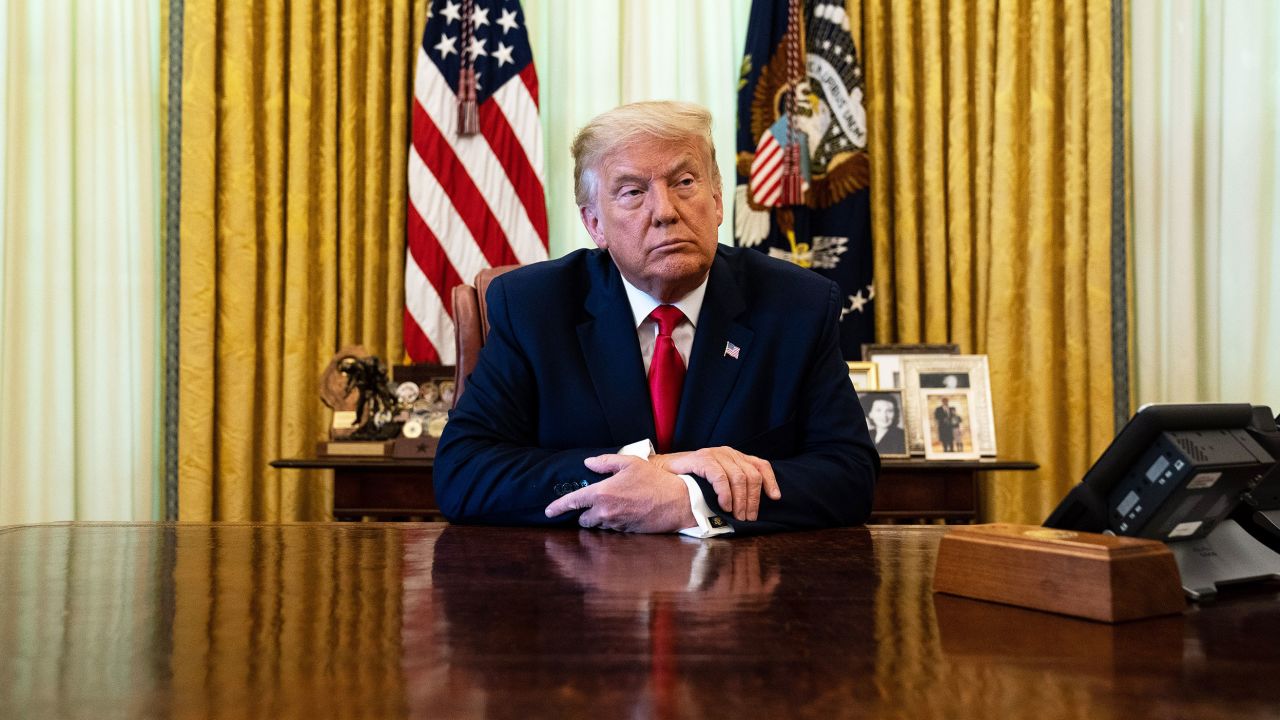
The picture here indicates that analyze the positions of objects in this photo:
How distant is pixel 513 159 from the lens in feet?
14.4

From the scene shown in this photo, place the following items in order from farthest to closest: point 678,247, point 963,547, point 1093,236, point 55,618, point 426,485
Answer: point 1093,236, point 426,485, point 678,247, point 963,547, point 55,618

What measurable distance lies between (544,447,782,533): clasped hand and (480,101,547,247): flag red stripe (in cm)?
260

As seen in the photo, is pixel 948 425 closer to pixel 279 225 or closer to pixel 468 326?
pixel 468 326

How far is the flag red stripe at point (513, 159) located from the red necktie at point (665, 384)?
212cm

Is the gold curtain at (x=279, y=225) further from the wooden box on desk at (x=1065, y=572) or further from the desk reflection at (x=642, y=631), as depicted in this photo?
the wooden box on desk at (x=1065, y=572)

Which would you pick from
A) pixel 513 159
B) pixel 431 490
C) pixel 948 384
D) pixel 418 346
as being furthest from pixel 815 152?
pixel 431 490

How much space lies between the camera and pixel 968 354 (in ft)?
14.4

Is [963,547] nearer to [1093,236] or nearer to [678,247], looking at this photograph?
[678,247]

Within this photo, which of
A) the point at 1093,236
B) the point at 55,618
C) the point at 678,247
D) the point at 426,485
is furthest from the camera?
the point at 1093,236

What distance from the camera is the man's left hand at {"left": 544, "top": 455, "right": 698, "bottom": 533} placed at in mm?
1789

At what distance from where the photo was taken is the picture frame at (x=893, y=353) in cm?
400

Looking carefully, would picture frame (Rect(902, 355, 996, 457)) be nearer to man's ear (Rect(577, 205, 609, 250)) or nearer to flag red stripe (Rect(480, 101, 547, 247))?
flag red stripe (Rect(480, 101, 547, 247))

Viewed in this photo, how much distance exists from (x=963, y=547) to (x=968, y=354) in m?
3.40

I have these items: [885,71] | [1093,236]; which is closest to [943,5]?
[885,71]
